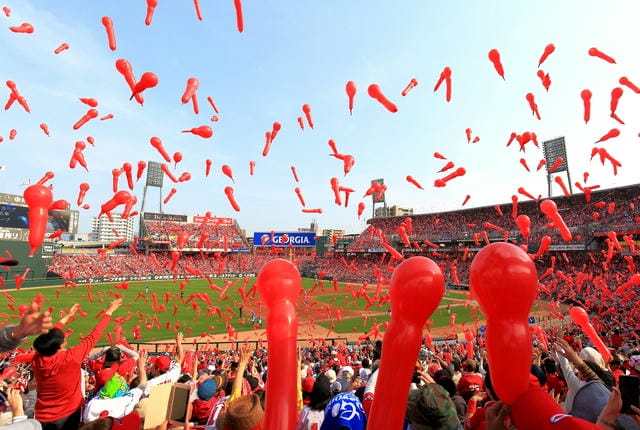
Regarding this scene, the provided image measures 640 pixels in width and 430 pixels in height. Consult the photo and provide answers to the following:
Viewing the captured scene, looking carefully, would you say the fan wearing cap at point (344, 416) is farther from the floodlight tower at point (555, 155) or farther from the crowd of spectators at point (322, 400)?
the floodlight tower at point (555, 155)

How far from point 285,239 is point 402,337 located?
235 ft

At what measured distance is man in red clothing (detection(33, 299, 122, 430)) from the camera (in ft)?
9.94

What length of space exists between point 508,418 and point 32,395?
4982 mm

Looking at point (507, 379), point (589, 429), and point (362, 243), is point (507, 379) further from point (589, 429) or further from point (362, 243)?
point (362, 243)

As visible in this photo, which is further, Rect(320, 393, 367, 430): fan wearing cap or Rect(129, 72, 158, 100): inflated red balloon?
Rect(129, 72, 158, 100): inflated red balloon

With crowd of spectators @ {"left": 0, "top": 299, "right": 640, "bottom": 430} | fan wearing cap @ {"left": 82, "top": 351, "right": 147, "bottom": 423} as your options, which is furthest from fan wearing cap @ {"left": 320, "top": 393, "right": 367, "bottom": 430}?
fan wearing cap @ {"left": 82, "top": 351, "right": 147, "bottom": 423}

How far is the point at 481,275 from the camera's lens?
52.2 inches

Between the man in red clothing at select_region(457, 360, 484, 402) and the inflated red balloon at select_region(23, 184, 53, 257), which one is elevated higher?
the inflated red balloon at select_region(23, 184, 53, 257)

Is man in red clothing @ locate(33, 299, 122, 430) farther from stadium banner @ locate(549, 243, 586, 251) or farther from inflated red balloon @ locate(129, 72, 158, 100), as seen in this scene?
stadium banner @ locate(549, 243, 586, 251)

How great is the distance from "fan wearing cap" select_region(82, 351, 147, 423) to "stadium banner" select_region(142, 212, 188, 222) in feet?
253

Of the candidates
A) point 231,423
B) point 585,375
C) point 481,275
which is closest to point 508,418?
point 481,275

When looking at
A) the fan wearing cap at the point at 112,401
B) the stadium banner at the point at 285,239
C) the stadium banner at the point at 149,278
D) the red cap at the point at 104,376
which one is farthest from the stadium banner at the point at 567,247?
the red cap at the point at 104,376

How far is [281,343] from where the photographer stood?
1.41m

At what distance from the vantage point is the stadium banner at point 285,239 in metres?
71.0
